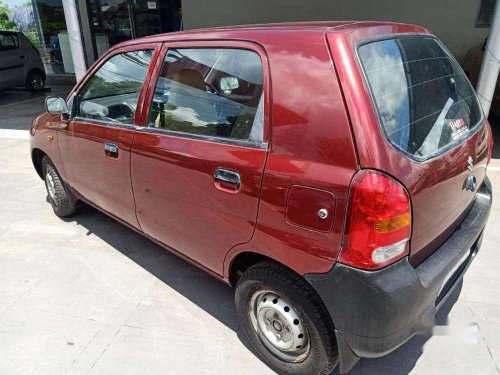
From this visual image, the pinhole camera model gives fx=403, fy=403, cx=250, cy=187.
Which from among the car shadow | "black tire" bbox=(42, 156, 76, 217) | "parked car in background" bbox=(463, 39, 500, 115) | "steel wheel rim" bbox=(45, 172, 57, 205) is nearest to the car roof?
the car shadow

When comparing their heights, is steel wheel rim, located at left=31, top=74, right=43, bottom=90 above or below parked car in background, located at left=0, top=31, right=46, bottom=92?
below

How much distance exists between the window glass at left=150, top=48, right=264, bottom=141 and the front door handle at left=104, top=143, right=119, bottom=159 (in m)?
0.41

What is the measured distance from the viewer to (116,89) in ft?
9.92

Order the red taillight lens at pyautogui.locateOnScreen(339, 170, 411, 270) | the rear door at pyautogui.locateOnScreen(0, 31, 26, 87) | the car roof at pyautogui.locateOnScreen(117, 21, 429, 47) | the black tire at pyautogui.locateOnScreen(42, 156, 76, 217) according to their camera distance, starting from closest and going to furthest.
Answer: the red taillight lens at pyautogui.locateOnScreen(339, 170, 411, 270), the car roof at pyautogui.locateOnScreen(117, 21, 429, 47), the black tire at pyautogui.locateOnScreen(42, 156, 76, 217), the rear door at pyautogui.locateOnScreen(0, 31, 26, 87)

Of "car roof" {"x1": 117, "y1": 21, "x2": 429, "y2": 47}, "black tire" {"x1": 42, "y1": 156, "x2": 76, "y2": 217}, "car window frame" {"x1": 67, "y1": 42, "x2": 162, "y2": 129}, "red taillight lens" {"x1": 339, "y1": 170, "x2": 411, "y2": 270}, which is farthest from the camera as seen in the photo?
"black tire" {"x1": 42, "y1": 156, "x2": 76, "y2": 217}

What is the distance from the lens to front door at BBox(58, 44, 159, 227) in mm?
2711

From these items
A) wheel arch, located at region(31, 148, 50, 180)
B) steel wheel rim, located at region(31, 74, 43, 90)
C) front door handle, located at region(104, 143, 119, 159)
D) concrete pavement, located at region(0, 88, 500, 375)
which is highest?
front door handle, located at region(104, 143, 119, 159)

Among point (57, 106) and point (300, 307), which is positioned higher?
point (57, 106)

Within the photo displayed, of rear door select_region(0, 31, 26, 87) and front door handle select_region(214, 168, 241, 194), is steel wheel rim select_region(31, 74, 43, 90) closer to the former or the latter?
rear door select_region(0, 31, 26, 87)

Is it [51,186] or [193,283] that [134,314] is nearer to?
[193,283]

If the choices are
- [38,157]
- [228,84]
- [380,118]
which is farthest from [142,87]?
[38,157]

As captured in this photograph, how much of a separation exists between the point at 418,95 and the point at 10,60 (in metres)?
11.5

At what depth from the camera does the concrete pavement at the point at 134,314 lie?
90.0 inches

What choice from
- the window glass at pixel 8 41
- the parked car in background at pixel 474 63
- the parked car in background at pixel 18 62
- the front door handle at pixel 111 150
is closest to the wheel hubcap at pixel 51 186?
the front door handle at pixel 111 150
